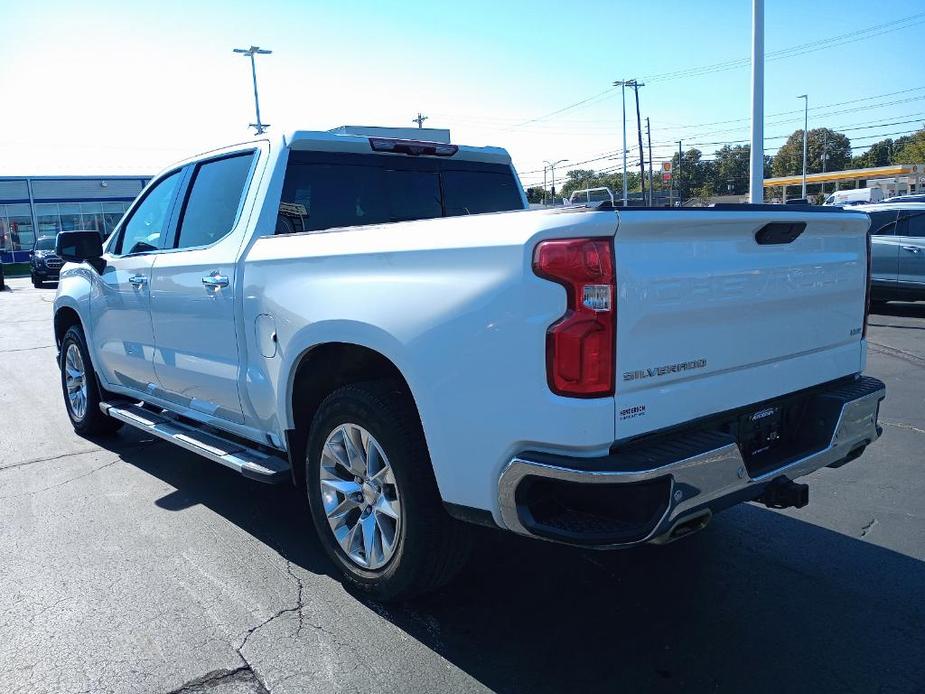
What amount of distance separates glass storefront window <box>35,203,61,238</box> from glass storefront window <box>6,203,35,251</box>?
492 millimetres

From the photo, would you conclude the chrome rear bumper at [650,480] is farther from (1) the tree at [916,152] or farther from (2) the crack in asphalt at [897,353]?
(1) the tree at [916,152]

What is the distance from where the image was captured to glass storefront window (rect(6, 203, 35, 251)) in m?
44.3

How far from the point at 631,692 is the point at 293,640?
1356 mm

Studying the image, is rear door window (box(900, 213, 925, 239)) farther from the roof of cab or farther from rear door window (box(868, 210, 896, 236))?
the roof of cab

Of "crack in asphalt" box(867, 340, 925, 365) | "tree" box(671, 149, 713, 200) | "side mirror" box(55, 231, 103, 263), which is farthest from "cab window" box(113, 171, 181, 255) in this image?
"tree" box(671, 149, 713, 200)

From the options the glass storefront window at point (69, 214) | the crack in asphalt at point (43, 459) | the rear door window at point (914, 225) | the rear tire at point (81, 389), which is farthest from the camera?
the glass storefront window at point (69, 214)

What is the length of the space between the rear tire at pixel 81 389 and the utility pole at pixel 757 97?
13.0 metres

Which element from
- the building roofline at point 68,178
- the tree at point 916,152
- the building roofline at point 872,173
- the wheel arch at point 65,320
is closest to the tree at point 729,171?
the tree at point 916,152

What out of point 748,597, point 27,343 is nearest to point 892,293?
point 748,597

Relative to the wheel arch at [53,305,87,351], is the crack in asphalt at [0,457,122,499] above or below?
below

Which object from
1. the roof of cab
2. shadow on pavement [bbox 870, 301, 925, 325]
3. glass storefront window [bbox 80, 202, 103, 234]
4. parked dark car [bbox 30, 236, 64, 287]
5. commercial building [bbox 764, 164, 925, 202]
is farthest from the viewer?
commercial building [bbox 764, 164, 925, 202]

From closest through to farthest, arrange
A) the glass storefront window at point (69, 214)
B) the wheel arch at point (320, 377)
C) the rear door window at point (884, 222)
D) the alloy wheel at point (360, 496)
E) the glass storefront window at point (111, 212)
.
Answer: the alloy wheel at point (360, 496) < the wheel arch at point (320, 377) < the rear door window at point (884, 222) < the glass storefront window at point (69, 214) < the glass storefront window at point (111, 212)

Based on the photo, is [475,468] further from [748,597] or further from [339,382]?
[748,597]

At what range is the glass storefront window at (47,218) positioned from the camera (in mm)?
45031
